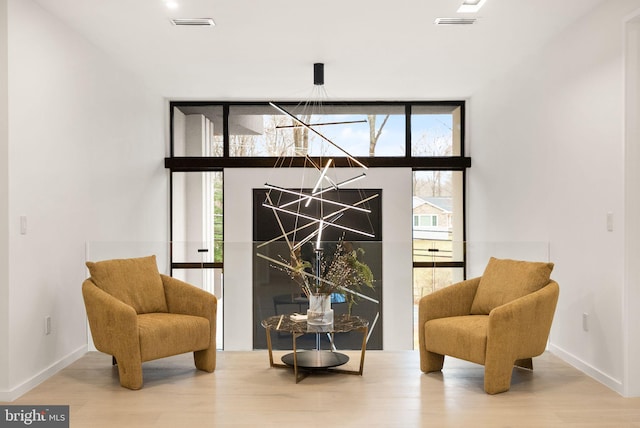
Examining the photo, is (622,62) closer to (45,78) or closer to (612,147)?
(612,147)

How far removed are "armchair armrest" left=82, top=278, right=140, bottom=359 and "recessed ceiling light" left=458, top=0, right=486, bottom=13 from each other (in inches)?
119

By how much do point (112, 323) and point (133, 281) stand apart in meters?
0.58

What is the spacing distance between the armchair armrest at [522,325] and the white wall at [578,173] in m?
0.42

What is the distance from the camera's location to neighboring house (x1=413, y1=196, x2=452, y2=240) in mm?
7523

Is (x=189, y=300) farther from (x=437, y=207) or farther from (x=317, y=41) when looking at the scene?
(x=437, y=207)

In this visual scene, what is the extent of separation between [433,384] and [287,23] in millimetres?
2807

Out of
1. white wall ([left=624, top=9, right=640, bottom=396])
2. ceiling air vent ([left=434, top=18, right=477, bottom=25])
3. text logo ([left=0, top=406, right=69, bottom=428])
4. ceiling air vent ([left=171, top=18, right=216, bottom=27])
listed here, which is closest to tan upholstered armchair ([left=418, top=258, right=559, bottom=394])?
white wall ([left=624, top=9, right=640, bottom=396])

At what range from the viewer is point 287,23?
4.57m

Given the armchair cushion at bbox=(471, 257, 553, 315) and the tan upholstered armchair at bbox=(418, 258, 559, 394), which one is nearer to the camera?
the tan upholstered armchair at bbox=(418, 258, 559, 394)

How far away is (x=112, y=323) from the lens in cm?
393

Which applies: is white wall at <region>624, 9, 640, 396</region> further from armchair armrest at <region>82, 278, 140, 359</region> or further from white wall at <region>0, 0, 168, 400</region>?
white wall at <region>0, 0, 168, 400</region>

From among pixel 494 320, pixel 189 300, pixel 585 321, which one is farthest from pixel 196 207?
pixel 585 321

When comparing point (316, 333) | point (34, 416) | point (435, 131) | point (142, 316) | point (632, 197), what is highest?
point (435, 131)

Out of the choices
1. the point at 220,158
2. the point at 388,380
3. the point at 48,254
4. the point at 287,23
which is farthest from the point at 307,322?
the point at 220,158
